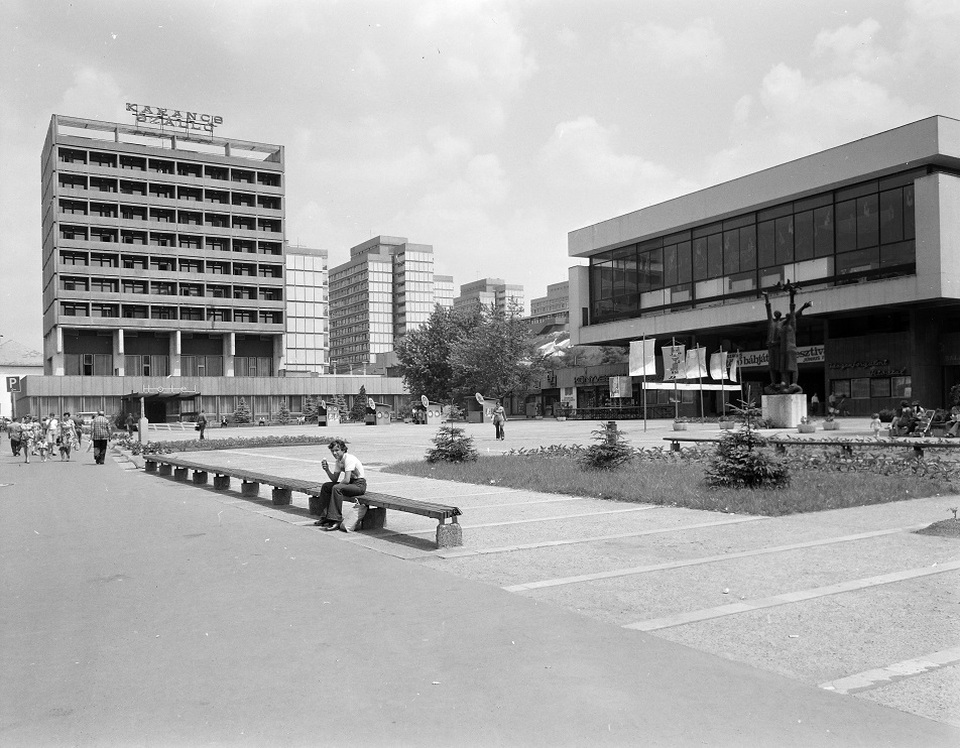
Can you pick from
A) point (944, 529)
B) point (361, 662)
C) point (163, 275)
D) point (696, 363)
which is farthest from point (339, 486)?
point (163, 275)

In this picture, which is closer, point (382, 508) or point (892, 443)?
point (382, 508)

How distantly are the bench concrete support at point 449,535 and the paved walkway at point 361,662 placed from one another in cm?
17

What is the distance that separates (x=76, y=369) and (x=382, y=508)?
91.6m

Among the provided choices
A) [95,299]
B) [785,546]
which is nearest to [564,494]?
[785,546]

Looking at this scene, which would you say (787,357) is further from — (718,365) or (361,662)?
(361,662)

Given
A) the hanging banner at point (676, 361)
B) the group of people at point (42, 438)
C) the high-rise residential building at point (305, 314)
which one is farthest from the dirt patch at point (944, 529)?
the high-rise residential building at point (305, 314)

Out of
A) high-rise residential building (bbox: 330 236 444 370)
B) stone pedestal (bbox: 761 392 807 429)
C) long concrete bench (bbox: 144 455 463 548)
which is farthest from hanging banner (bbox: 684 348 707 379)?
high-rise residential building (bbox: 330 236 444 370)

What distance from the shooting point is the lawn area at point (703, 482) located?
12.2 m

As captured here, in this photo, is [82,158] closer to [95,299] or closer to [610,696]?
[95,299]

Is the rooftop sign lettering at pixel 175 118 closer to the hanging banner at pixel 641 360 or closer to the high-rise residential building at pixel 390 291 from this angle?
the hanging banner at pixel 641 360

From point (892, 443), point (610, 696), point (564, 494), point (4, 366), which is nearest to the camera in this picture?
point (610, 696)

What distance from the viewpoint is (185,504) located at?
14531 millimetres

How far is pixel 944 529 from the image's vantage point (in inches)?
377

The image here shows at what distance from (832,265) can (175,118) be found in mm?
74461
